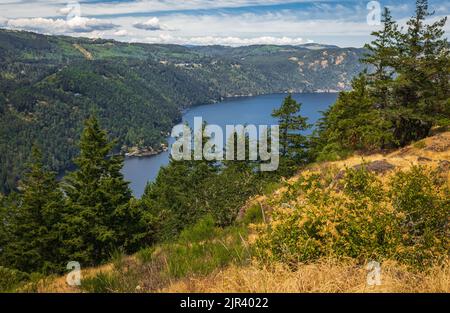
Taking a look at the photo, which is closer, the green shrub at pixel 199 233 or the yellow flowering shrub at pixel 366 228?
the yellow flowering shrub at pixel 366 228

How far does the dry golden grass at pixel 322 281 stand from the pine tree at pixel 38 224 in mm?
29564

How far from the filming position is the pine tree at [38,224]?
32.1m

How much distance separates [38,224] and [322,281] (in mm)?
32612

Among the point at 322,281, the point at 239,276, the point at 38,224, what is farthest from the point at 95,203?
the point at 322,281

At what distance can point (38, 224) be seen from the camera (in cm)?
3275

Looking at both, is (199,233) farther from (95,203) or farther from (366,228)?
(95,203)

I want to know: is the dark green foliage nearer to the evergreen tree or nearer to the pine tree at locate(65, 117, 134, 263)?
the evergreen tree

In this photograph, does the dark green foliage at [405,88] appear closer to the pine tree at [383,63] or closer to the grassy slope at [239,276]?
the pine tree at [383,63]

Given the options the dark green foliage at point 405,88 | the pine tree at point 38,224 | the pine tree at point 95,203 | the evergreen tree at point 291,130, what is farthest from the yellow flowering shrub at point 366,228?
the evergreen tree at point 291,130

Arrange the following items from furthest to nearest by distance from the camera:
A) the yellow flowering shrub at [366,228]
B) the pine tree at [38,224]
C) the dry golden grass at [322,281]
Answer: the pine tree at [38,224] → the yellow flowering shrub at [366,228] → the dry golden grass at [322,281]

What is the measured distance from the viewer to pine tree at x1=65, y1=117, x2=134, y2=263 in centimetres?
3058

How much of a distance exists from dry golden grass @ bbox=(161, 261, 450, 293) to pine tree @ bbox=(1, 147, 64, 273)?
29.6 m
